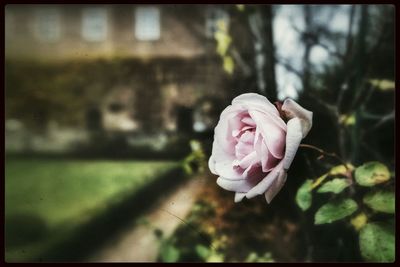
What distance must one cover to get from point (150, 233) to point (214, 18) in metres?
0.45

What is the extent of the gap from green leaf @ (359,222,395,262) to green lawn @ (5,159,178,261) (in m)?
0.39

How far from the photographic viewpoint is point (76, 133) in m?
0.96

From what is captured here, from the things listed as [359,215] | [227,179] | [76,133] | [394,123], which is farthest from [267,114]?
[76,133]

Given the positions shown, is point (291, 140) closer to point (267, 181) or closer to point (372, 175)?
point (267, 181)

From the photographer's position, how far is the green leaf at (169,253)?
0.79 metres

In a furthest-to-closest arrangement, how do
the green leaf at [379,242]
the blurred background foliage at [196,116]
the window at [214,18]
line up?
the window at [214,18]
the blurred background foliage at [196,116]
the green leaf at [379,242]

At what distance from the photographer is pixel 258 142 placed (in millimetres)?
432

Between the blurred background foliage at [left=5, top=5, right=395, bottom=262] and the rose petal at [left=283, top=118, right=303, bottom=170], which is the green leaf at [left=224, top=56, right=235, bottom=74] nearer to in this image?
the blurred background foliage at [left=5, top=5, right=395, bottom=262]

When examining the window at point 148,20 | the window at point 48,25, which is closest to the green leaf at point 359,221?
the window at point 148,20

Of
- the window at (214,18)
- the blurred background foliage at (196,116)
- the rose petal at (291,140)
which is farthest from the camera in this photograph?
the window at (214,18)

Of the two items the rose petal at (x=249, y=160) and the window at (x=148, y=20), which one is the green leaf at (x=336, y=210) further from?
the window at (x=148, y=20)

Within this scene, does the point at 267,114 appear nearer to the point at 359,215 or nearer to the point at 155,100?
the point at 359,215

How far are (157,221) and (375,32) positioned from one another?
54cm

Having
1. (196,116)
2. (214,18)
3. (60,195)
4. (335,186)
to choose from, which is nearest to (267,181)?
(335,186)
